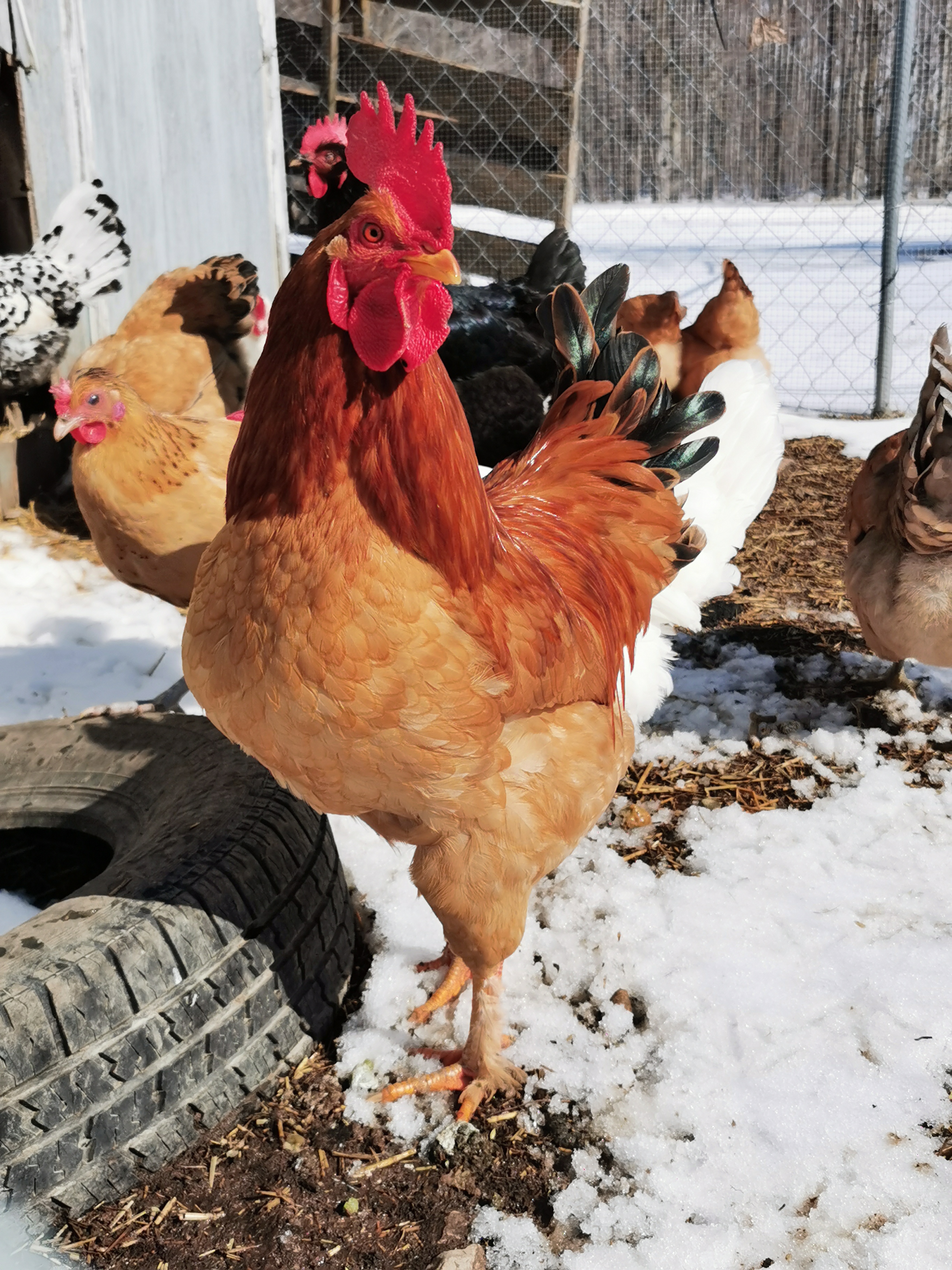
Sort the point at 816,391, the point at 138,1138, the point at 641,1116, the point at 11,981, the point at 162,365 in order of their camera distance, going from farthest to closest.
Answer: the point at 816,391 → the point at 162,365 → the point at 641,1116 → the point at 138,1138 → the point at 11,981

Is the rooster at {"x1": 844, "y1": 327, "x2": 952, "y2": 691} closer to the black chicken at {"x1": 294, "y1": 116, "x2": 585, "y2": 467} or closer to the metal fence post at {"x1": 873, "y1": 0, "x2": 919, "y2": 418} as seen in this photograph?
the black chicken at {"x1": 294, "y1": 116, "x2": 585, "y2": 467}

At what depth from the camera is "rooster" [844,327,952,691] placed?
3.32m

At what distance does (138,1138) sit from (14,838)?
1.26 metres

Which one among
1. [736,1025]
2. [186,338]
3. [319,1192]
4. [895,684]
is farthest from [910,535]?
[186,338]

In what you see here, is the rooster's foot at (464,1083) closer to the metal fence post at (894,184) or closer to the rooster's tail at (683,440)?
the rooster's tail at (683,440)

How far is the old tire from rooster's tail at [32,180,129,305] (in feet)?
12.9

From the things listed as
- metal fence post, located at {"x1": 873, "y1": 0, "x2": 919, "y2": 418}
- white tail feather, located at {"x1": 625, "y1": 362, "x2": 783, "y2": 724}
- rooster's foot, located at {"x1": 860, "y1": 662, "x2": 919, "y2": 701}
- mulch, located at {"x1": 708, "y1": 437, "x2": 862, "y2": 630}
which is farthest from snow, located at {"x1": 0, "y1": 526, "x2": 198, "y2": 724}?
metal fence post, located at {"x1": 873, "y1": 0, "x2": 919, "y2": 418}

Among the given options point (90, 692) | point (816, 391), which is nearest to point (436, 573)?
point (90, 692)

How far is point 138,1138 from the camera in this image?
1.99 m

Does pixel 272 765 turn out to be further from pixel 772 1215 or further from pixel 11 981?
pixel 772 1215

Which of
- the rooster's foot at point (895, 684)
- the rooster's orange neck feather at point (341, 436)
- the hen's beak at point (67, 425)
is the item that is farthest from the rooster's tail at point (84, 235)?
the rooster's foot at point (895, 684)

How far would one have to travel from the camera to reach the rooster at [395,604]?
169 centimetres

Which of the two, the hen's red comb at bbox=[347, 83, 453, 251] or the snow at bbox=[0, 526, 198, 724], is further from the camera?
the snow at bbox=[0, 526, 198, 724]

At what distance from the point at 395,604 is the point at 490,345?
4535 mm
